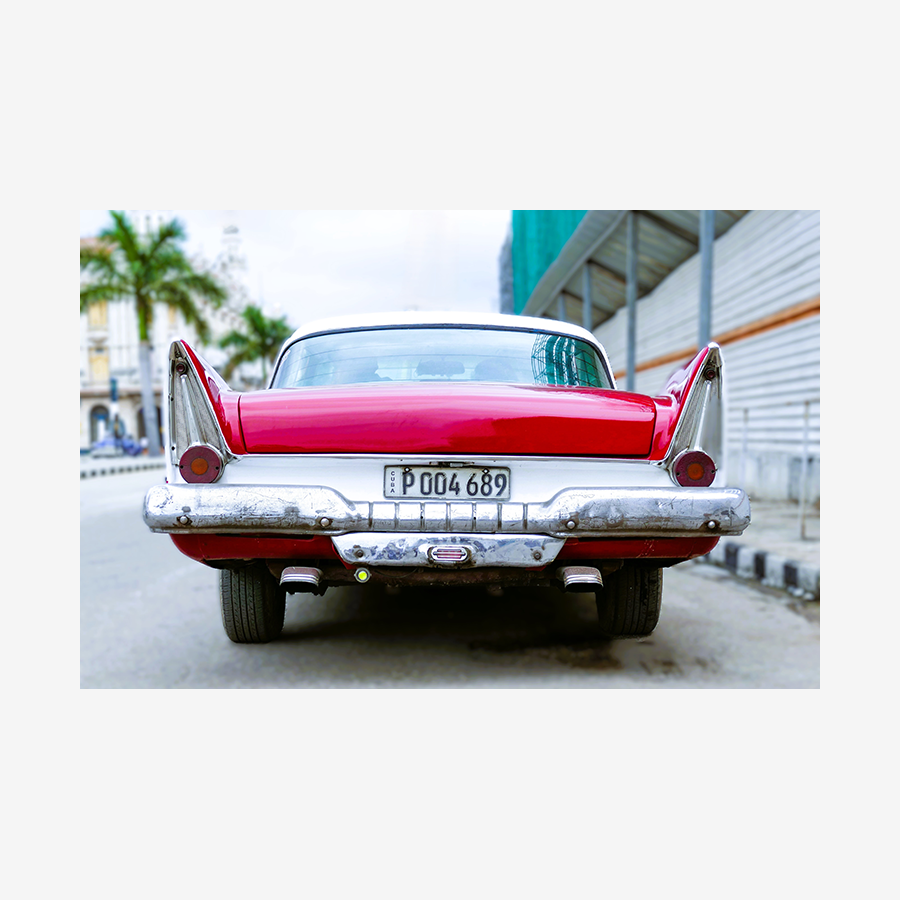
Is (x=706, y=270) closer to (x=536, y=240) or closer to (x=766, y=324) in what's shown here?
(x=766, y=324)

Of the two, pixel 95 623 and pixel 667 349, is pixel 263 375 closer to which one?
pixel 667 349

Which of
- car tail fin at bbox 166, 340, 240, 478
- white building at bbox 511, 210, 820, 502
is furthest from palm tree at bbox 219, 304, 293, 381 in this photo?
car tail fin at bbox 166, 340, 240, 478

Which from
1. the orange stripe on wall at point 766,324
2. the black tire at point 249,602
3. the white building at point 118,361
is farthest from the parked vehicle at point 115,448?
the black tire at point 249,602

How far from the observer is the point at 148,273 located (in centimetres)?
2408

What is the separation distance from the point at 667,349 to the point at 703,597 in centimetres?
1055

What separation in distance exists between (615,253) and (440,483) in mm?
10884

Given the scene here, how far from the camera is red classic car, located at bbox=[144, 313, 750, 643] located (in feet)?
6.68

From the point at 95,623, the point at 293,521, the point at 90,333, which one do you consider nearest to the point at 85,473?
the point at 95,623

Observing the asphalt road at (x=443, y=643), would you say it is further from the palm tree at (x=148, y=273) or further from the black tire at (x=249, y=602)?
the palm tree at (x=148, y=273)

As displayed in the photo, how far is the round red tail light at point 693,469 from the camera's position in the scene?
2186mm

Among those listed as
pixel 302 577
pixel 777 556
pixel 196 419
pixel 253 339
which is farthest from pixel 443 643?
pixel 253 339

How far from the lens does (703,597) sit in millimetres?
4805

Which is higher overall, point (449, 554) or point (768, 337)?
point (768, 337)

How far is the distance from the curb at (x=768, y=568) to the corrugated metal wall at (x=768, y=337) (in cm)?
267
